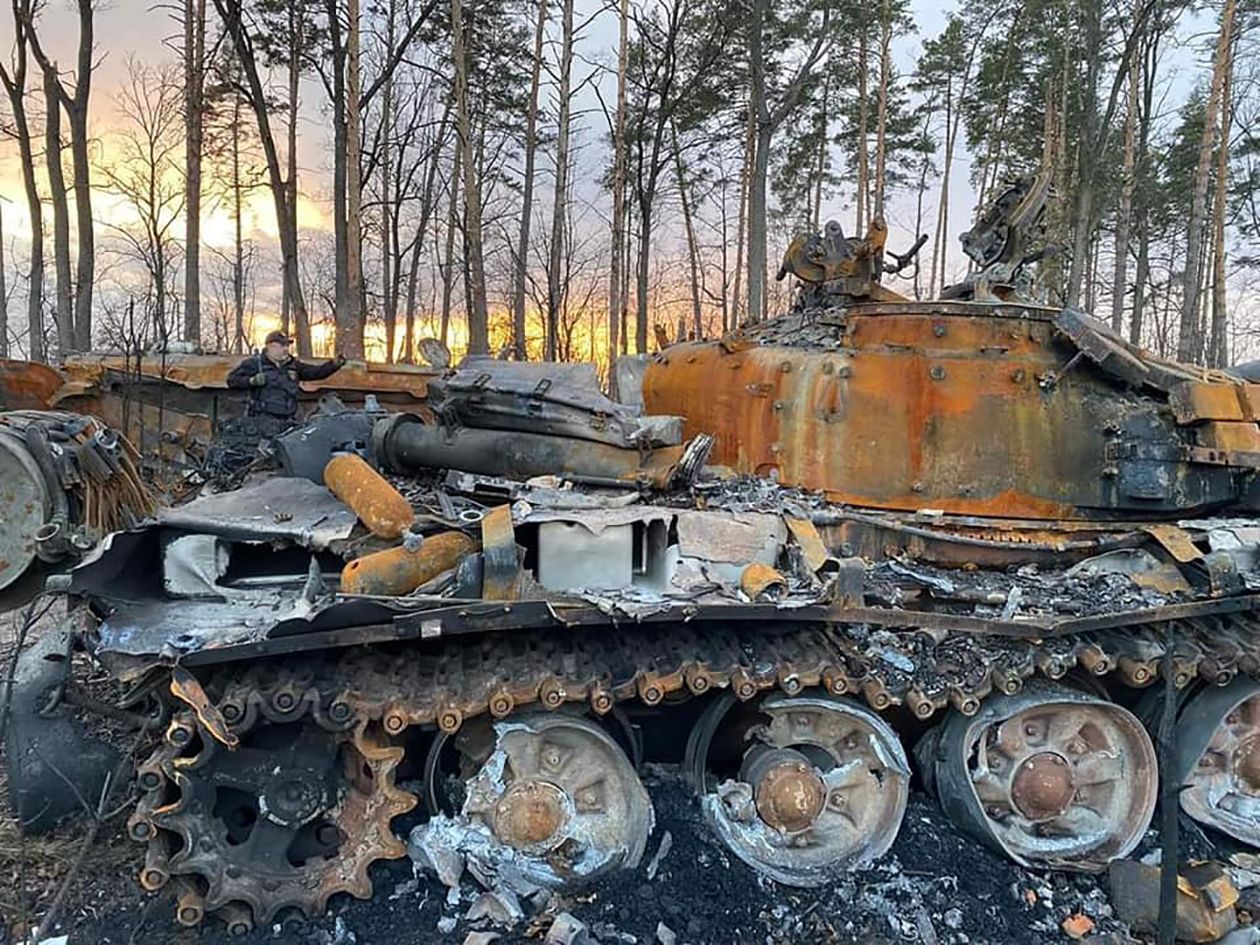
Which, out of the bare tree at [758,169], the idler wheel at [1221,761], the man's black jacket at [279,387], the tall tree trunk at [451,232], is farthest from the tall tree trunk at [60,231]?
the idler wheel at [1221,761]

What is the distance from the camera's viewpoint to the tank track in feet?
12.4

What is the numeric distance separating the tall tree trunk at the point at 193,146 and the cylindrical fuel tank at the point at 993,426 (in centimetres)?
1797

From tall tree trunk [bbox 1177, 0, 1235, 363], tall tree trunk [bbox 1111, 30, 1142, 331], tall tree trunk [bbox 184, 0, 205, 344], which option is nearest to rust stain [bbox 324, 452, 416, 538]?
tall tree trunk [bbox 184, 0, 205, 344]

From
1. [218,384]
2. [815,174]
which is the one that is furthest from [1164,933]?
[815,174]

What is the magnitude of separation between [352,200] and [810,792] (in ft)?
49.6

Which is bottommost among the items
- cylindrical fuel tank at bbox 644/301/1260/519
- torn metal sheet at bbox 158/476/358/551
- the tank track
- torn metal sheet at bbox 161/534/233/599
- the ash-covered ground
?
the ash-covered ground

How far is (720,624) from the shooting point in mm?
4547

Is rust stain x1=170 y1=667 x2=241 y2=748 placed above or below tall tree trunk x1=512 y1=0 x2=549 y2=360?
below

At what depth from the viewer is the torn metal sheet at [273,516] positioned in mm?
4465

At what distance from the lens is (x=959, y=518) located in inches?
203

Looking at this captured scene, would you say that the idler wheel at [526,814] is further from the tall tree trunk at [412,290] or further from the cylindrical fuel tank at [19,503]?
the tall tree trunk at [412,290]

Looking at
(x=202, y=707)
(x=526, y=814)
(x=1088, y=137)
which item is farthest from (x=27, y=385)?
(x=1088, y=137)

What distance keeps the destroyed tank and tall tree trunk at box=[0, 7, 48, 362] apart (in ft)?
77.3

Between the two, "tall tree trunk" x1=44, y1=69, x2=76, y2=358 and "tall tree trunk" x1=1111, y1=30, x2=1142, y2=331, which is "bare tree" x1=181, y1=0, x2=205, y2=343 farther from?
"tall tree trunk" x1=1111, y1=30, x2=1142, y2=331
